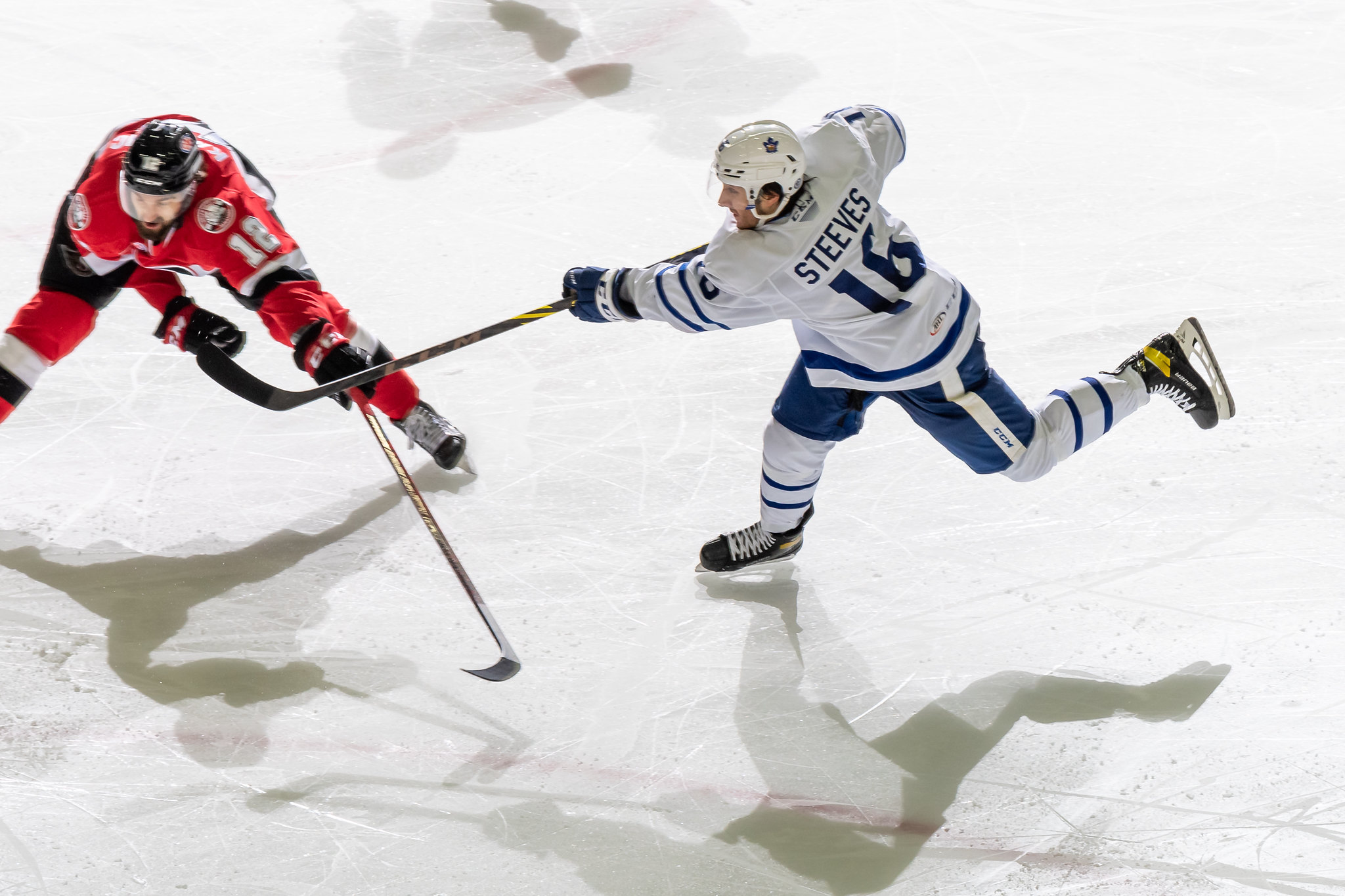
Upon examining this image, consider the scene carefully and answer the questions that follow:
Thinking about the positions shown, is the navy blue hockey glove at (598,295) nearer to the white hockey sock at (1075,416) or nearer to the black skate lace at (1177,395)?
the white hockey sock at (1075,416)

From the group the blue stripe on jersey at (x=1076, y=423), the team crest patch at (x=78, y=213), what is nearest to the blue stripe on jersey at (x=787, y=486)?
the blue stripe on jersey at (x=1076, y=423)

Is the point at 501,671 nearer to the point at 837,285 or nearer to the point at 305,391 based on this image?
the point at 305,391

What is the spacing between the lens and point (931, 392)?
264 centimetres

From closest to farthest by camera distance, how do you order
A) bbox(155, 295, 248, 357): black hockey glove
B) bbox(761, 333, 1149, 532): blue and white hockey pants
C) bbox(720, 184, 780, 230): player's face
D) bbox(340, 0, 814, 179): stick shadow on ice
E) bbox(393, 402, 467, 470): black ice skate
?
1. bbox(720, 184, 780, 230): player's face
2. bbox(761, 333, 1149, 532): blue and white hockey pants
3. bbox(155, 295, 248, 357): black hockey glove
4. bbox(393, 402, 467, 470): black ice skate
5. bbox(340, 0, 814, 179): stick shadow on ice

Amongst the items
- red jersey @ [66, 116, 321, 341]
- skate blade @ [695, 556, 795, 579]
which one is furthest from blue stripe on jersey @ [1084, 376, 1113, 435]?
red jersey @ [66, 116, 321, 341]

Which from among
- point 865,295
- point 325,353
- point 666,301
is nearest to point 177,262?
point 325,353

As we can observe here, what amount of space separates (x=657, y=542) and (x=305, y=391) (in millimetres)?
870

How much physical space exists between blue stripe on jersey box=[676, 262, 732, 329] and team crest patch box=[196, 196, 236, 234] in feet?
3.55

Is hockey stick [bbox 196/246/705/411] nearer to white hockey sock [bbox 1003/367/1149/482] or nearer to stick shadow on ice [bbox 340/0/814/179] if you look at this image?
white hockey sock [bbox 1003/367/1149/482]

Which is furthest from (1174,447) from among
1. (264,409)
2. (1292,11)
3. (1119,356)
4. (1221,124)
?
(1292,11)

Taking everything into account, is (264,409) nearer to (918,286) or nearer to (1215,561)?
(918,286)

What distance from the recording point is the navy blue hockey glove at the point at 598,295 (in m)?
2.58

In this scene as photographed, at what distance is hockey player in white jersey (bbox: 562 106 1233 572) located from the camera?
2.39 m

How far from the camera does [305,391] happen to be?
2811 mm
